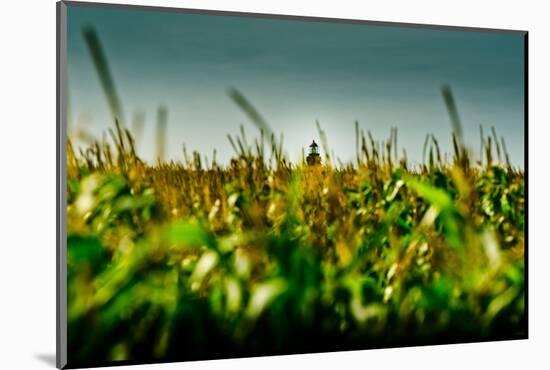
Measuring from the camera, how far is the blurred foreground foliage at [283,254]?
197 inches

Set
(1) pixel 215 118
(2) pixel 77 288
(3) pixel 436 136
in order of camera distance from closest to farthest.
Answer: (2) pixel 77 288 < (1) pixel 215 118 < (3) pixel 436 136

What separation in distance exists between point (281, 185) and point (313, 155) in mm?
239

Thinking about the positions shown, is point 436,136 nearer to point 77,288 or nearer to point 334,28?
point 334,28

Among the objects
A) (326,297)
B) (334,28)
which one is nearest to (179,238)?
(326,297)

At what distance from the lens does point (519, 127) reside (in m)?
5.91

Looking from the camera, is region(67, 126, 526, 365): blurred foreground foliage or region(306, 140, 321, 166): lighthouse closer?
region(67, 126, 526, 365): blurred foreground foliage

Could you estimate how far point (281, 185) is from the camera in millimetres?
5355

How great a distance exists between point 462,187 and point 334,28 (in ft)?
3.80

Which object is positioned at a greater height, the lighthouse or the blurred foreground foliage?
the lighthouse

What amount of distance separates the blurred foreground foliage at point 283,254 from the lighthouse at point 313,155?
1.3 inches

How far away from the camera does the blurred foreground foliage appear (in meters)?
5.02

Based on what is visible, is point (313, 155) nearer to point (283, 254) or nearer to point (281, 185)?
point (281, 185)

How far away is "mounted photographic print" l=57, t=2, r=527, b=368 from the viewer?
5020 millimetres

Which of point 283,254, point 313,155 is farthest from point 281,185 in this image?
point 283,254
